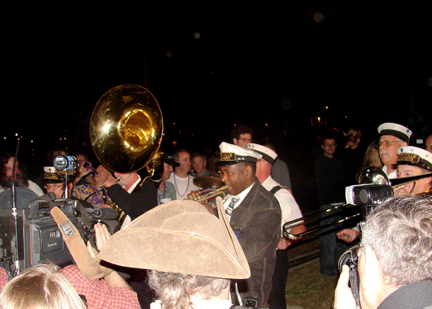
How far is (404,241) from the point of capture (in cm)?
107

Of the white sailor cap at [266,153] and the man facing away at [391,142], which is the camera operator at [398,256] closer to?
the white sailor cap at [266,153]

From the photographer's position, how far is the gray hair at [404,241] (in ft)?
3.45

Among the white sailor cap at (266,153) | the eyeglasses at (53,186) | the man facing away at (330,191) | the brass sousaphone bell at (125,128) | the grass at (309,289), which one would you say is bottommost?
the grass at (309,289)

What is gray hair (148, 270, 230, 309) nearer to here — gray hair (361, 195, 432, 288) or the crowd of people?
the crowd of people

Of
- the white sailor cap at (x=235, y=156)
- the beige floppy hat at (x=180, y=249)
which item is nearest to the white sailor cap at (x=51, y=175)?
Result: the white sailor cap at (x=235, y=156)

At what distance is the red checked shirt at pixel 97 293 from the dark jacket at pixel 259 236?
35.7 inches

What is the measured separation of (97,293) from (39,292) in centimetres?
54

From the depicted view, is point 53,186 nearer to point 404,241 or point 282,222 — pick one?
point 282,222

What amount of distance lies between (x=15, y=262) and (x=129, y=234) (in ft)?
→ 3.35

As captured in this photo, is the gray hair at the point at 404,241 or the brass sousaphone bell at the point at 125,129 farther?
the brass sousaphone bell at the point at 125,129

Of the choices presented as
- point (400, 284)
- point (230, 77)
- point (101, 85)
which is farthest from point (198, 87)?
point (400, 284)

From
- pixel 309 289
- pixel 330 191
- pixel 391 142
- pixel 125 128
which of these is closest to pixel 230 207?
pixel 125 128

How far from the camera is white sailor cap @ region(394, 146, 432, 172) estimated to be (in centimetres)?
279

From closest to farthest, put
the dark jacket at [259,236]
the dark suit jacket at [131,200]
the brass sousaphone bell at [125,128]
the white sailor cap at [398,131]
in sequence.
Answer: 1. the dark jacket at [259,236]
2. the dark suit jacket at [131,200]
3. the white sailor cap at [398,131]
4. the brass sousaphone bell at [125,128]
